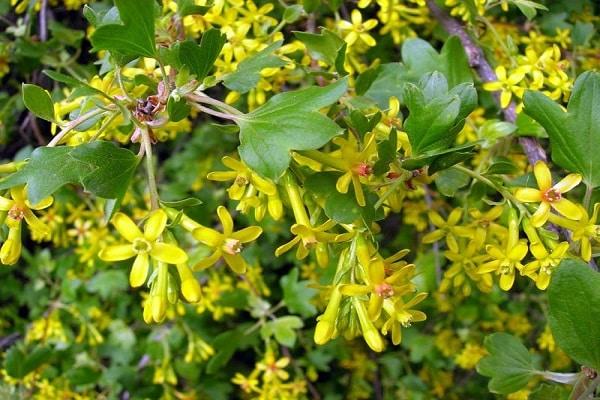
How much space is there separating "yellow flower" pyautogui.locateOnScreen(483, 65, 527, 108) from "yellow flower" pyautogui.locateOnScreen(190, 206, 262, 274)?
2.08 feet

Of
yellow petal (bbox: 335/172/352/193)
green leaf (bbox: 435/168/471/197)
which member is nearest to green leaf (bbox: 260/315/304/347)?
green leaf (bbox: 435/168/471/197)

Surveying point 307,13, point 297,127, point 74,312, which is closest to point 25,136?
point 74,312

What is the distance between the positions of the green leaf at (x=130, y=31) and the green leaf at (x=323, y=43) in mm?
358

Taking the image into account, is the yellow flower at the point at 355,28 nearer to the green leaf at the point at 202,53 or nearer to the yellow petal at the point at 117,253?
the green leaf at the point at 202,53

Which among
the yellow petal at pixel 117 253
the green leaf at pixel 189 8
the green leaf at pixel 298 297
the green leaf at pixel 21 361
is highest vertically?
the green leaf at pixel 189 8

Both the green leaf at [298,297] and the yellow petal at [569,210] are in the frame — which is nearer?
the yellow petal at [569,210]

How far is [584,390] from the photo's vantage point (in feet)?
3.55

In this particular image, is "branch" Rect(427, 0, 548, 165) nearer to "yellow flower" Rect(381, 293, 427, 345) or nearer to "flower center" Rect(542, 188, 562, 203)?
"flower center" Rect(542, 188, 562, 203)

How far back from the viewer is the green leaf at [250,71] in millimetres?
1017

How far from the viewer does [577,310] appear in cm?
97

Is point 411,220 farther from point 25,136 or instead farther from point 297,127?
point 25,136

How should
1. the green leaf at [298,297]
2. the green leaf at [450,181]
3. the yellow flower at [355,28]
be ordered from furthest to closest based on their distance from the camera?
1. the green leaf at [298,297]
2. the yellow flower at [355,28]
3. the green leaf at [450,181]

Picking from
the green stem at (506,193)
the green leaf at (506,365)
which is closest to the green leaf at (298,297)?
the green leaf at (506,365)

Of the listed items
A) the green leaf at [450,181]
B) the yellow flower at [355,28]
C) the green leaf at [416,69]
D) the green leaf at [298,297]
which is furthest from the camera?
the green leaf at [298,297]
